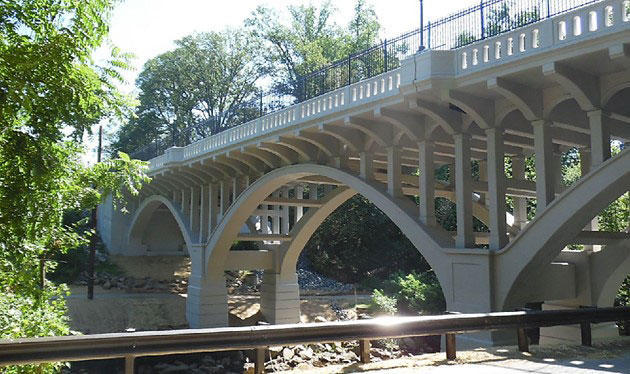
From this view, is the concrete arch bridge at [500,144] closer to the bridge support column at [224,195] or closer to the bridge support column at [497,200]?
the bridge support column at [497,200]

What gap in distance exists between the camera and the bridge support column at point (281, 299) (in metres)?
26.1

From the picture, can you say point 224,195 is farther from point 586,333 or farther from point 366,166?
point 586,333

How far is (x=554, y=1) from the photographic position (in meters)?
9.32

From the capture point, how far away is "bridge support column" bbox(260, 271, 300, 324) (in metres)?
26.1

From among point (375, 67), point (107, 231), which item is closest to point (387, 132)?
point (375, 67)

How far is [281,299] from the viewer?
26.1 m

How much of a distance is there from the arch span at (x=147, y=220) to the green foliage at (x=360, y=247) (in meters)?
10.4

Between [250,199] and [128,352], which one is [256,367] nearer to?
[128,352]

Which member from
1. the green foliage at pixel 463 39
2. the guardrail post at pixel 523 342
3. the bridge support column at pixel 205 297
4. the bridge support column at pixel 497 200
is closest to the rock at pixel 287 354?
the bridge support column at pixel 205 297

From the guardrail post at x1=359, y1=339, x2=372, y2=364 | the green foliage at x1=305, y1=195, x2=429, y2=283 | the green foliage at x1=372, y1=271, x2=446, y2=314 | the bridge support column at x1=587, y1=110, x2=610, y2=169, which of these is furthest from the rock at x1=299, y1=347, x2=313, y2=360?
the guardrail post at x1=359, y1=339, x2=372, y2=364

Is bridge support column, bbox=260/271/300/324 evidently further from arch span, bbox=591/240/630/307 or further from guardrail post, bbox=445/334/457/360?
guardrail post, bbox=445/334/457/360

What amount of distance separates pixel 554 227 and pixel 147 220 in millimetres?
33656

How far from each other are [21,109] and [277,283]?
21035 mm

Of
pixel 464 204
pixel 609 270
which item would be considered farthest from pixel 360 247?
pixel 464 204
